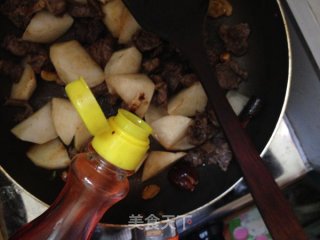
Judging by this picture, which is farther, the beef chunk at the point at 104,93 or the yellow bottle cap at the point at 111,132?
the beef chunk at the point at 104,93

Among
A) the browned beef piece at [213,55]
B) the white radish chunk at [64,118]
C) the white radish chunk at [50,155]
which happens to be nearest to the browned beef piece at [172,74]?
the browned beef piece at [213,55]

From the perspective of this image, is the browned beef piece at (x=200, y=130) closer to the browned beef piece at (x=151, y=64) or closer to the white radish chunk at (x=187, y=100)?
the white radish chunk at (x=187, y=100)

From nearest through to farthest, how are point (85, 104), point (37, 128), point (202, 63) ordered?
point (85, 104), point (202, 63), point (37, 128)

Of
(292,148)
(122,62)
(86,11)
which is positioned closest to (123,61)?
(122,62)

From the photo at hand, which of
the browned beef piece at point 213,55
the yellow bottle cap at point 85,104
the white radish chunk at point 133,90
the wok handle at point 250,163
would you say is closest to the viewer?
the yellow bottle cap at point 85,104

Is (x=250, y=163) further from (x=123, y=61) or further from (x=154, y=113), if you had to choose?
(x=123, y=61)

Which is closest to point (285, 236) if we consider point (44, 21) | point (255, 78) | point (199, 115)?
point (199, 115)
